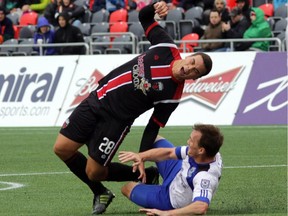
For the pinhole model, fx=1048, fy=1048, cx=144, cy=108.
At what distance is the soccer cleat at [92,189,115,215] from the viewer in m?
10.7

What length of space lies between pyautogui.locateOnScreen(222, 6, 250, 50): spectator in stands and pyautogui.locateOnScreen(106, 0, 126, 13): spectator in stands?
4561mm

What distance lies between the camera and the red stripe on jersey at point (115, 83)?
10547 millimetres

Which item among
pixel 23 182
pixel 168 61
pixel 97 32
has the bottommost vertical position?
pixel 97 32

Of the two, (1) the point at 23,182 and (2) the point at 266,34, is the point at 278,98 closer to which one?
(2) the point at 266,34

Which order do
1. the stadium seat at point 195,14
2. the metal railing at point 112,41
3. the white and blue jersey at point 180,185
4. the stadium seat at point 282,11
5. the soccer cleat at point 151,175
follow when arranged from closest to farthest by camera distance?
the white and blue jersey at point 180,185 → the soccer cleat at point 151,175 → the metal railing at point 112,41 → the stadium seat at point 282,11 → the stadium seat at point 195,14

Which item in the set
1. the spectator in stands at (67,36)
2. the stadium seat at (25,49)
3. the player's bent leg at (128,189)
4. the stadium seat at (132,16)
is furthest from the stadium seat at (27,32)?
the player's bent leg at (128,189)

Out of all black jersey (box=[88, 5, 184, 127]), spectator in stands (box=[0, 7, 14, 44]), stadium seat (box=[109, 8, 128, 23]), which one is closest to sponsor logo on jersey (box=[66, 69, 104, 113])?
stadium seat (box=[109, 8, 128, 23])

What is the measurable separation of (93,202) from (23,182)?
259 cm

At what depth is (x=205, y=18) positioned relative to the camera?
26.6 meters

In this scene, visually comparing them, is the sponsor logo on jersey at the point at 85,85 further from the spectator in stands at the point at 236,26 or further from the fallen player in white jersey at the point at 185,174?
the fallen player in white jersey at the point at 185,174

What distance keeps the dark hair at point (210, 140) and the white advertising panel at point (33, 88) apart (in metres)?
13.2

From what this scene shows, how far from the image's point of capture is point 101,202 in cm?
1079

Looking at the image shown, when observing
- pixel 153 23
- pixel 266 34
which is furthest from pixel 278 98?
pixel 153 23

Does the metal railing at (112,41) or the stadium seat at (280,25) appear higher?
the stadium seat at (280,25)
